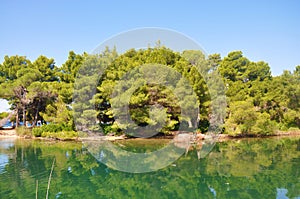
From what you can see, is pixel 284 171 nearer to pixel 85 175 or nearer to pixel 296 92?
pixel 85 175

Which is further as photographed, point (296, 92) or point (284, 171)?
point (296, 92)

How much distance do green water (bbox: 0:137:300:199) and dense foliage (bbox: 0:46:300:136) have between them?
448 centimetres

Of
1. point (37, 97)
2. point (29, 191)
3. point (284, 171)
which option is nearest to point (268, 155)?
point (284, 171)

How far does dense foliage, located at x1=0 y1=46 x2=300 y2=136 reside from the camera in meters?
16.3

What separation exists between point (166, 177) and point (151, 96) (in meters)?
8.82

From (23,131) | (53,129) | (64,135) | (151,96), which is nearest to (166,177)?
(151,96)

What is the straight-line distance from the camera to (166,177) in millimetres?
8414

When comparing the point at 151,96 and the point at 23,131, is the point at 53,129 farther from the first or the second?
the point at 151,96

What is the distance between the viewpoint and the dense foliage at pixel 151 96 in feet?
53.6

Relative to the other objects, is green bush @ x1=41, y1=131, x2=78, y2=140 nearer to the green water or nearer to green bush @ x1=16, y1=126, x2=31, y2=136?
green bush @ x1=16, y1=126, x2=31, y2=136

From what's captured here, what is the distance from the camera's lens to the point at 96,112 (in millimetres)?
16422

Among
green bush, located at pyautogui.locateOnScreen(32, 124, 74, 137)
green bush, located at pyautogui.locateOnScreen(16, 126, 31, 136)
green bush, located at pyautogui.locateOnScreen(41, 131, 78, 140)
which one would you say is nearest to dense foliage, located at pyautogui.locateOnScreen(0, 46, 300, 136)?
green bush, located at pyautogui.locateOnScreen(32, 124, 74, 137)

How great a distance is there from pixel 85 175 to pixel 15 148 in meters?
6.36

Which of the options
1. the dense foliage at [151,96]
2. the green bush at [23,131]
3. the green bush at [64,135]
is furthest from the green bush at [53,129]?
the green bush at [23,131]
